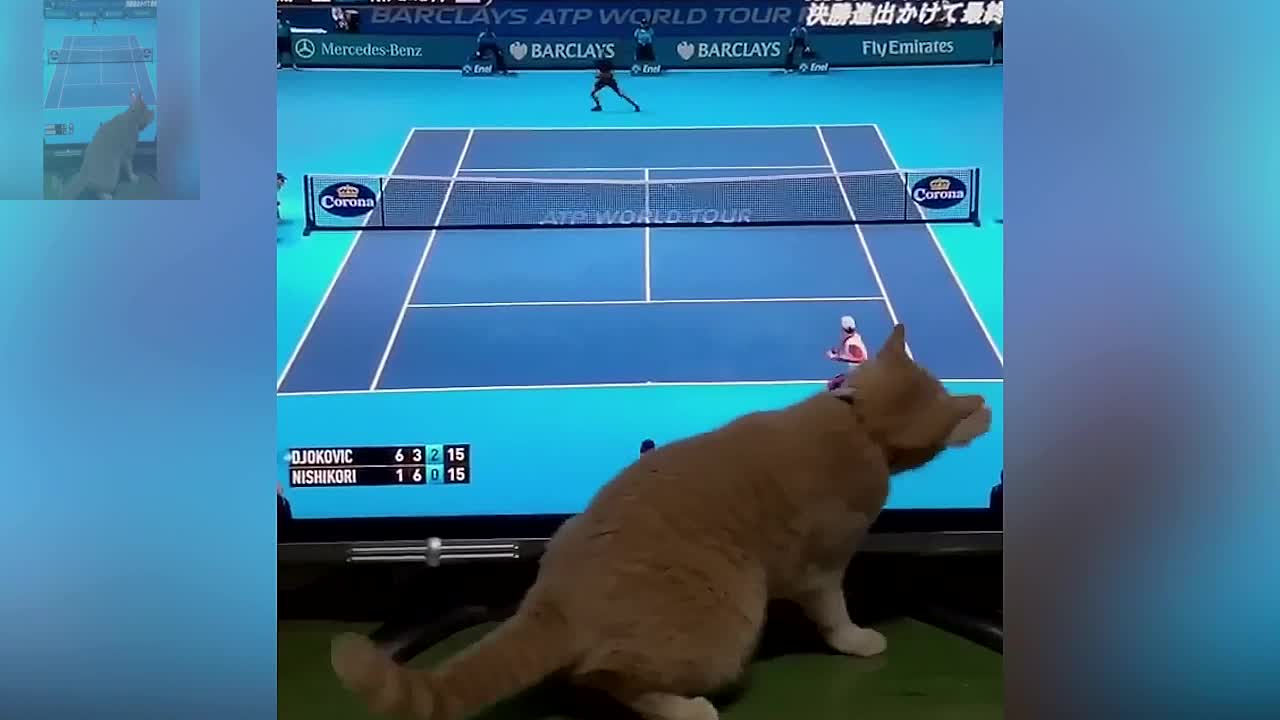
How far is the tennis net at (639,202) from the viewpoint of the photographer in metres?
1.43

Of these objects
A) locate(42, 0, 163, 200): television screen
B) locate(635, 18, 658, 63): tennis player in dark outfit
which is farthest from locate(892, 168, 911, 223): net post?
locate(42, 0, 163, 200): television screen

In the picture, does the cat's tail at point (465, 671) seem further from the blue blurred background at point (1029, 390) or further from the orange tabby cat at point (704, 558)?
the blue blurred background at point (1029, 390)

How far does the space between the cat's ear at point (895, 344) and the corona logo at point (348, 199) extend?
717mm

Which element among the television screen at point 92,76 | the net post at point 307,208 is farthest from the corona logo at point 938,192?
the television screen at point 92,76

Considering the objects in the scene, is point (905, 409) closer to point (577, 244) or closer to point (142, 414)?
point (577, 244)

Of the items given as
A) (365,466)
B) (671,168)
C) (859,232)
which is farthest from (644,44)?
(365,466)

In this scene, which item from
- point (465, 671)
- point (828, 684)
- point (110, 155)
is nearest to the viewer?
point (465, 671)

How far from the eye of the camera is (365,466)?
144cm

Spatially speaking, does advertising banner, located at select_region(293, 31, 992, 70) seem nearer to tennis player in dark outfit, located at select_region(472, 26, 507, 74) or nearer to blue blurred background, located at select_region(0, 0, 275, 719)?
tennis player in dark outfit, located at select_region(472, 26, 507, 74)

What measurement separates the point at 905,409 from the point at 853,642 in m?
0.33

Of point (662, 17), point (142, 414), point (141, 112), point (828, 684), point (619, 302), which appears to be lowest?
point (828, 684)

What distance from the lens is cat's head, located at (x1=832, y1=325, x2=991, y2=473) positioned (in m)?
1.38

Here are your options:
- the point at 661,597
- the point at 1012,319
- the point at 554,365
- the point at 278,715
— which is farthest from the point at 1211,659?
the point at 278,715

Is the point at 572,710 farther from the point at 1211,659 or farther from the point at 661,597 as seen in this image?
the point at 1211,659
